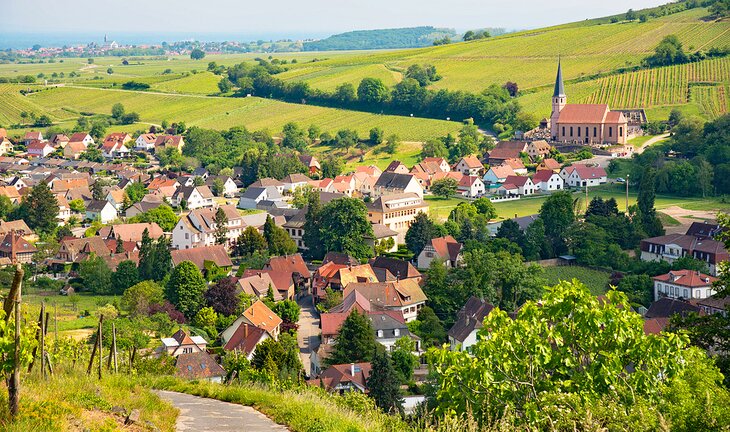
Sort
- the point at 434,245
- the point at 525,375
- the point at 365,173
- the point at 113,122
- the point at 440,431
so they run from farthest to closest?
the point at 113,122
the point at 365,173
the point at 434,245
the point at 525,375
the point at 440,431

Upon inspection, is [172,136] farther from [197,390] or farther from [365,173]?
[197,390]

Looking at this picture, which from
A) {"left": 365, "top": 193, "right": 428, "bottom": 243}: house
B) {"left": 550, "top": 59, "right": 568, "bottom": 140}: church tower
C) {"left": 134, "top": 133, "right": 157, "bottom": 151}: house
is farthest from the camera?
{"left": 134, "top": 133, "right": 157, "bottom": 151}: house

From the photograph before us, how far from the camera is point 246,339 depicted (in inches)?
1062

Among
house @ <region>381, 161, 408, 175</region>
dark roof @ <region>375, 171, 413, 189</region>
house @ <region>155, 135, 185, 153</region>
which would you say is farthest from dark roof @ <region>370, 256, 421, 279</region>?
house @ <region>155, 135, 185, 153</region>

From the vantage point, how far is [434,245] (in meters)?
38.3

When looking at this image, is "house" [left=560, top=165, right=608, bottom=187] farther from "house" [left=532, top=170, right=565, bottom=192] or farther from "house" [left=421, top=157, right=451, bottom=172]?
"house" [left=421, top=157, right=451, bottom=172]

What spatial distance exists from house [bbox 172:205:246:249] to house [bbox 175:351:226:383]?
793 inches

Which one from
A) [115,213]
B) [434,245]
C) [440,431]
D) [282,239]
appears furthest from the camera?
[115,213]

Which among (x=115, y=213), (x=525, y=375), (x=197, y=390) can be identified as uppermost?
(x=525, y=375)

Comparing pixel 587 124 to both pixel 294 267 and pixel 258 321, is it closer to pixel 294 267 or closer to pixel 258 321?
pixel 294 267

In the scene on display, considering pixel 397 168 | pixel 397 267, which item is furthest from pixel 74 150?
pixel 397 267

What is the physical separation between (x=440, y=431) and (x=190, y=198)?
47288mm

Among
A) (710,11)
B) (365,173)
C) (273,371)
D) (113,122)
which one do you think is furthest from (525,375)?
(710,11)

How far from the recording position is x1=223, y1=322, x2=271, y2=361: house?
26312 millimetres
